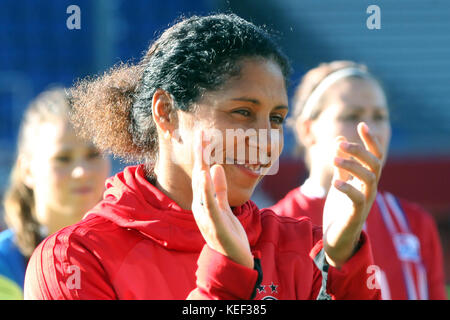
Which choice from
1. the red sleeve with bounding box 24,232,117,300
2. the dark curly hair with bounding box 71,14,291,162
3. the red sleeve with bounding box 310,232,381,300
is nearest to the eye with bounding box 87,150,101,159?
the dark curly hair with bounding box 71,14,291,162

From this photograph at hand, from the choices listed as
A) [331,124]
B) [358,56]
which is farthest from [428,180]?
[331,124]

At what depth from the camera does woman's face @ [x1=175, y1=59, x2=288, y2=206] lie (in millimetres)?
1550

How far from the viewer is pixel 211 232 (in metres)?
1.29

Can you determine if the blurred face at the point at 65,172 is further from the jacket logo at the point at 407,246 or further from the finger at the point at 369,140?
the finger at the point at 369,140

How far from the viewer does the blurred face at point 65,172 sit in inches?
108

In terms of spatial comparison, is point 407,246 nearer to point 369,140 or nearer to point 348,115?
point 348,115

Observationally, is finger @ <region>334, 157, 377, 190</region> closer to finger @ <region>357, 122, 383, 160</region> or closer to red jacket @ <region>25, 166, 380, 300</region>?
finger @ <region>357, 122, 383, 160</region>

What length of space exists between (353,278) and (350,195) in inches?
8.2

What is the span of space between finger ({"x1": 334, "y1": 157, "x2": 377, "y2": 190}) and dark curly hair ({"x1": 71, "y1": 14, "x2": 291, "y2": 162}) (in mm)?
400

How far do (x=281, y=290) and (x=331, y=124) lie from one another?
1.50 meters

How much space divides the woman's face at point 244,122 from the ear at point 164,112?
0.10 meters

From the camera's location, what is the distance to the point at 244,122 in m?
1.55

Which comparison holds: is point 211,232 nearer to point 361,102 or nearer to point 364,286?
point 364,286

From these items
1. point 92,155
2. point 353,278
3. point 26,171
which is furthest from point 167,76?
point 26,171
